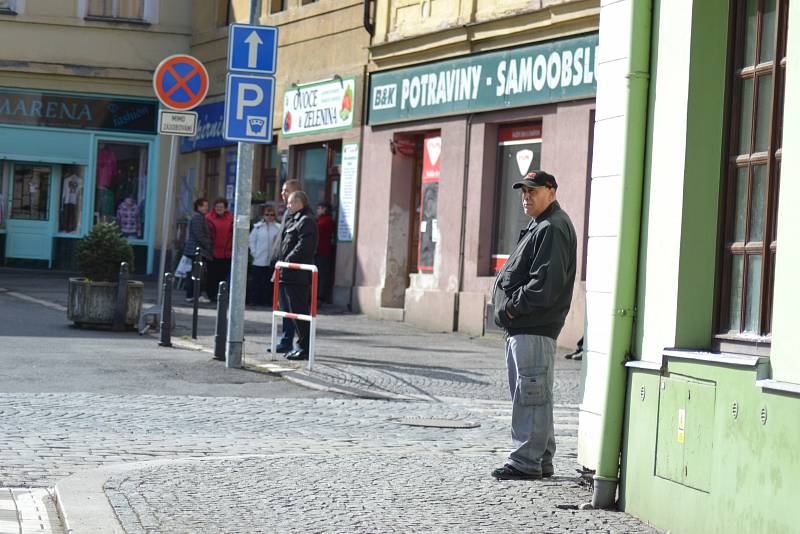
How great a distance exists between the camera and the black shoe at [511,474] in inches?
353

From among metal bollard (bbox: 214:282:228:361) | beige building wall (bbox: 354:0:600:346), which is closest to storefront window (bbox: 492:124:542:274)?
beige building wall (bbox: 354:0:600:346)

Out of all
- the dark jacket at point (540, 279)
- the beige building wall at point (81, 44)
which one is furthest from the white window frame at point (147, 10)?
the dark jacket at point (540, 279)

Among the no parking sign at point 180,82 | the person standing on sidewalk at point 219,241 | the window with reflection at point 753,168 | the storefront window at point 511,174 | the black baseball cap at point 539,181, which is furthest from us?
the person standing on sidewalk at point 219,241

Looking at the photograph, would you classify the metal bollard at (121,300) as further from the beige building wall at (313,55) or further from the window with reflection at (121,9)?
the window with reflection at (121,9)

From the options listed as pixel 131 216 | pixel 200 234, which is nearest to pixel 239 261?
pixel 200 234

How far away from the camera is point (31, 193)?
118ft

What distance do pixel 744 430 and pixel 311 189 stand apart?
73.2ft

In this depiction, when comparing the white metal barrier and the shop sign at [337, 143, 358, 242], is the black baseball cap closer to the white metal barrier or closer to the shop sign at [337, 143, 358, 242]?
the white metal barrier

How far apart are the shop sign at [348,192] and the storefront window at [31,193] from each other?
1146 centimetres

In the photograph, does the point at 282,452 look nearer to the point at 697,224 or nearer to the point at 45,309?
the point at 697,224

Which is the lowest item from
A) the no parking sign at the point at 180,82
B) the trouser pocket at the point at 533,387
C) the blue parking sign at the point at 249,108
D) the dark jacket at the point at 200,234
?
the trouser pocket at the point at 533,387

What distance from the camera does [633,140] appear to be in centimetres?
802

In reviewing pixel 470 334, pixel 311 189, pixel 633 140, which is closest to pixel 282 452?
pixel 633 140

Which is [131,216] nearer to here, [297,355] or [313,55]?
[313,55]
